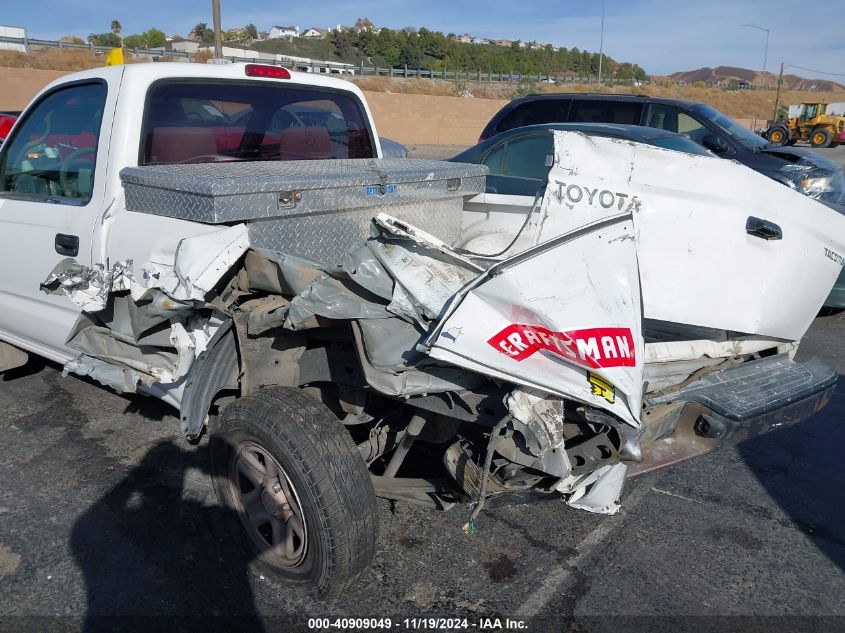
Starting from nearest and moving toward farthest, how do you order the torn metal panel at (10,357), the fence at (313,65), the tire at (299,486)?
the tire at (299,486), the torn metal panel at (10,357), the fence at (313,65)

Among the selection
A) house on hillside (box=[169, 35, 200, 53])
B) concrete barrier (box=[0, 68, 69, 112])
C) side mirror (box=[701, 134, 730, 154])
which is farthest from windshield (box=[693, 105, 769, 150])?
house on hillside (box=[169, 35, 200, 53])

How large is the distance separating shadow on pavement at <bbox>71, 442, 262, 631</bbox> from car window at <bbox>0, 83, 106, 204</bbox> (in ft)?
5.07

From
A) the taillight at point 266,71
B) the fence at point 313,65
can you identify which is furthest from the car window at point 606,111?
the fence at point 313,65

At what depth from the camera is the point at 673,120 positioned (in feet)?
32.9

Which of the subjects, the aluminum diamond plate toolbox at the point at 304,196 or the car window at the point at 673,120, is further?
the car window at the point at 673,120

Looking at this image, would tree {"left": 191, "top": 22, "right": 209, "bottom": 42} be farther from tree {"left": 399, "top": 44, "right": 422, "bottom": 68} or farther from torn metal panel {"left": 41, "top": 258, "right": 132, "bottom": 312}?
torn metal panel {"left": 41, "top": 258, "right": 132, "bottom": 312}

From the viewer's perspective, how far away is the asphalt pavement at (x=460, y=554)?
8.93ft

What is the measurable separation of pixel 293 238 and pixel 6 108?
27.8m

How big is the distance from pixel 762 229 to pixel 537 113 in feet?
28.9

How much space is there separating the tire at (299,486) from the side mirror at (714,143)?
852 cm

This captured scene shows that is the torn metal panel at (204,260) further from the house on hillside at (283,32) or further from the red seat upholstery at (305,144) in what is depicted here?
the house on hillside at (283,32)

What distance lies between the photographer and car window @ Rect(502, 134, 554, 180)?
7.26m

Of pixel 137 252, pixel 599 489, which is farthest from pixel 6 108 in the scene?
pixel 599 489

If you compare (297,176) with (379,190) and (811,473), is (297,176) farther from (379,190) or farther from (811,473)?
(811,473)
